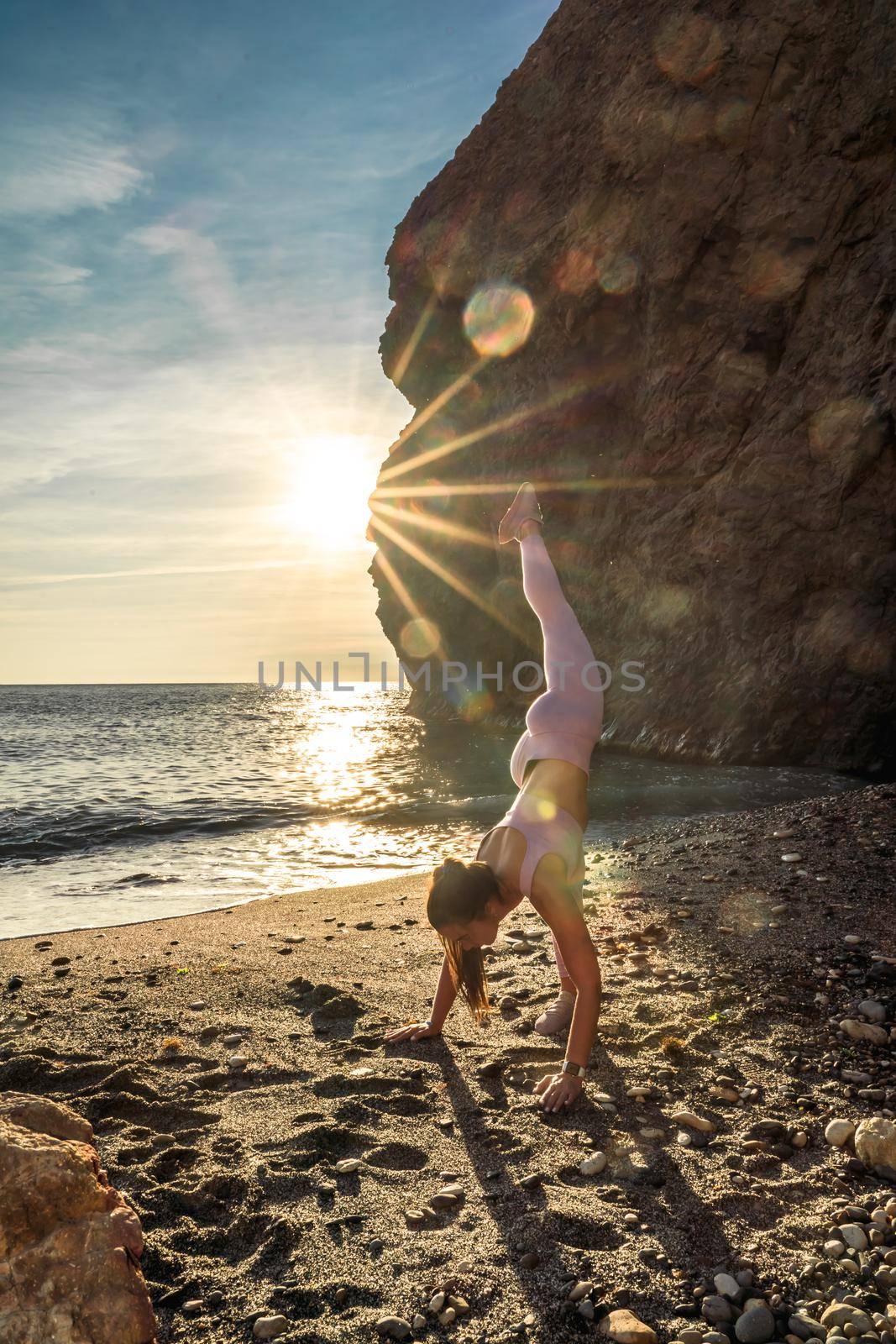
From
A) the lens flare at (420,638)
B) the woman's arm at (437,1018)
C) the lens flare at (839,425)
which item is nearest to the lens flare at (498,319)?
the lens flare at (839,425)

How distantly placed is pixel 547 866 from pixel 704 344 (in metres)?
Answer: 22.4

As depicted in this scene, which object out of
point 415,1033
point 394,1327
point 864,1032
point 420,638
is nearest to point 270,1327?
point 394,1327

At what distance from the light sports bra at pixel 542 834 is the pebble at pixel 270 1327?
1.85 meters

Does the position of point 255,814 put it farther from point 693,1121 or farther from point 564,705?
point 693,1121

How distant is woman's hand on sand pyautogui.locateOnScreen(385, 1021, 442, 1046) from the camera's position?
184 inches

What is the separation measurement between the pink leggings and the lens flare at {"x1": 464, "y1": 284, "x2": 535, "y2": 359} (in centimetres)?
2687

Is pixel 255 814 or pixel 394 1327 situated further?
pixel 255 814

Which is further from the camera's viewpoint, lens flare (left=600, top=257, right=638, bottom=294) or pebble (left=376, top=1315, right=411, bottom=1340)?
lens flare (left=600, top=257, right=638, bottom=294)

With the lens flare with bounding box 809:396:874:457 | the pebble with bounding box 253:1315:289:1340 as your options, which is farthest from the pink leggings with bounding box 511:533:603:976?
the lens flare with bounding box 809:396:874:457

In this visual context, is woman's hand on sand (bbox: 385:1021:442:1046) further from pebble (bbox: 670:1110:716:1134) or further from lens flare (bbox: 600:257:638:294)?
lens flare (bbox: 600:257:638:294)

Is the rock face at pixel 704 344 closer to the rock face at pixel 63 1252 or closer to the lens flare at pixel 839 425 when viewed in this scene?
the lens flare at pixel 839 425

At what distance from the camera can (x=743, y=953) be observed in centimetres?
560

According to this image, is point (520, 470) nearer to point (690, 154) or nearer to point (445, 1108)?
point (690, 154)

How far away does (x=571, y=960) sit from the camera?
3863mm
